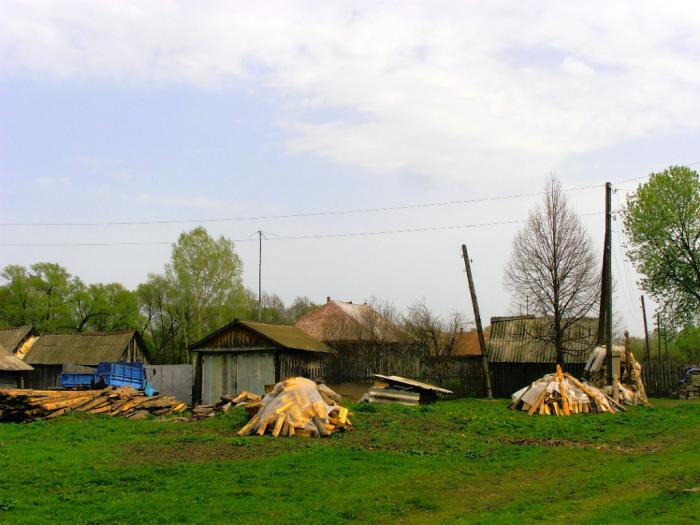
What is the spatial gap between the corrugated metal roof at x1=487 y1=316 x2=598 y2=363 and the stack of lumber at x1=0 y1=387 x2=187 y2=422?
18.3m

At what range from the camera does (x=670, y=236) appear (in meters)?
37.8

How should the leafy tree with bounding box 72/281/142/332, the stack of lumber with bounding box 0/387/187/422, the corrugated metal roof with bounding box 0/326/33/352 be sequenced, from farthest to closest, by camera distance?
the leafy tree with bounding box 72/281/142/332 → the corrugated metal roof with bounding box 0/326/33/352 → the stack of lumber with bounding box 0/387/187/422

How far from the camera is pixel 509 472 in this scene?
40.9 feet

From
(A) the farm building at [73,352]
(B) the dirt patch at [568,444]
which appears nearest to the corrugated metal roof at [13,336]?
(A) the farm building at [73,352]

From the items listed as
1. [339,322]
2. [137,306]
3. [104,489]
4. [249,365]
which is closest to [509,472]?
[104,489]

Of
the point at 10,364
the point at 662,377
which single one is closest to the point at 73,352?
the point at 10,364

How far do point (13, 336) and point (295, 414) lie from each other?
32634mm

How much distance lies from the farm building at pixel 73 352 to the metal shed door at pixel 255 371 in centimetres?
1406

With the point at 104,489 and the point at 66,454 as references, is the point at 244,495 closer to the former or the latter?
the point at 104,489

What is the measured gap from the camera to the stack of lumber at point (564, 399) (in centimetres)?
2261

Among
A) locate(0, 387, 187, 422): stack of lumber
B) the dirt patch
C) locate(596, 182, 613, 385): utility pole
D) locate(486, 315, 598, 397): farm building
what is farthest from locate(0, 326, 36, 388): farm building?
locate(596, 182, 613, 385): utility pole

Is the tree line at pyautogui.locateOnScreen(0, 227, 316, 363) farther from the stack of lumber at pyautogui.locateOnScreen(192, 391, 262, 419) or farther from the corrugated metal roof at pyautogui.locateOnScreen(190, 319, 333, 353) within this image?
the stack of lumber at pyautogui.locateOnScreen(192, 391, 262, 419)

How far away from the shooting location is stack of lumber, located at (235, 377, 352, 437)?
53.2ft

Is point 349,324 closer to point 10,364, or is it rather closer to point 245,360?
point 245,360
